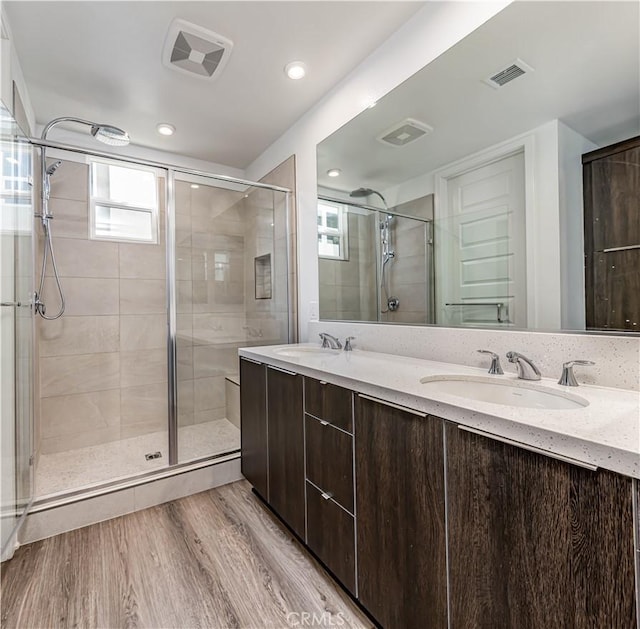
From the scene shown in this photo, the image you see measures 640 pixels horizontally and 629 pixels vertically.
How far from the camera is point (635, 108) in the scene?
1029mm

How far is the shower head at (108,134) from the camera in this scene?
2006 millimetres

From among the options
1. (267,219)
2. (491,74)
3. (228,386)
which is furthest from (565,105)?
(228,386)

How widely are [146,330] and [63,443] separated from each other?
1.02 m

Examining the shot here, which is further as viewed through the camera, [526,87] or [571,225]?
[526,87]

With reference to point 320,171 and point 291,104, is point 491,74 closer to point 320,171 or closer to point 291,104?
point 320,171

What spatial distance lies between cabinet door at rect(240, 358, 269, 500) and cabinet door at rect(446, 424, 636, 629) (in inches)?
47.4

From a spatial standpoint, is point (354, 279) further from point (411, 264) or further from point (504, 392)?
point (504, 392)

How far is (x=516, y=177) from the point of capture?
1331mm

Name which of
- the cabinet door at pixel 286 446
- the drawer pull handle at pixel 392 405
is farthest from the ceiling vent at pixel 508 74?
the cabinet door at pixel 286 446

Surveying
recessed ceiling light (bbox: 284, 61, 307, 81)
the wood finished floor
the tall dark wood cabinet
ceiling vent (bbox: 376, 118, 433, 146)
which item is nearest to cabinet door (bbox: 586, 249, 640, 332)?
the tall dark wood cabinet

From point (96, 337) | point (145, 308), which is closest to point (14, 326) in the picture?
point (96, 337)

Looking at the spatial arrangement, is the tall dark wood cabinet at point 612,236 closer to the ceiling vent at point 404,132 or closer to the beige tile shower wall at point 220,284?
the ceiling vent at point 404,132

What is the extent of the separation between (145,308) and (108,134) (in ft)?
4.39

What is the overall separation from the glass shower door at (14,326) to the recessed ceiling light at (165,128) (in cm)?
97
